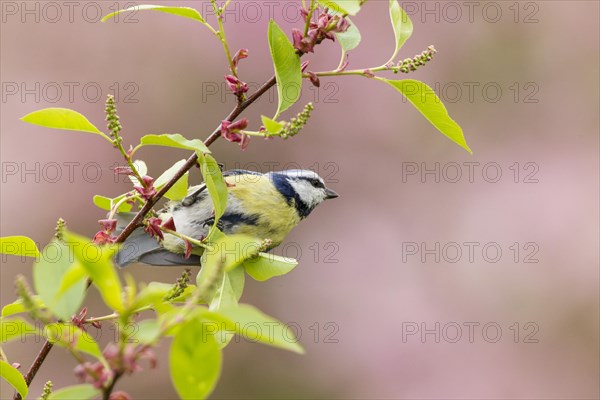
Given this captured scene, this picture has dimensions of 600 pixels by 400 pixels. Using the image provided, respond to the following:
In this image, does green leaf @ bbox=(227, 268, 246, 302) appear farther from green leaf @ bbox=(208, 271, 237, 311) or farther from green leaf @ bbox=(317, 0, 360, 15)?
green leaf @ bbox=(317, 0, 360, 15)

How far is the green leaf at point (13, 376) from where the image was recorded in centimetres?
98

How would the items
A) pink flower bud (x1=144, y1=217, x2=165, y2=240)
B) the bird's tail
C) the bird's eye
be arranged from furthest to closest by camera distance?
the bird's eye → the bird's tail → pink flower bud (x1=144, y1=217, x2=165, y2=240)

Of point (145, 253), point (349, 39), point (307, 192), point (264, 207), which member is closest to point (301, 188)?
point (307, 192)

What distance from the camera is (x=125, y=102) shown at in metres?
3.64

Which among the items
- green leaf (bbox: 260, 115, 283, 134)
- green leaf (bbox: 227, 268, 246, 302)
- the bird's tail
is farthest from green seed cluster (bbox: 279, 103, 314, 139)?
the bird's tail

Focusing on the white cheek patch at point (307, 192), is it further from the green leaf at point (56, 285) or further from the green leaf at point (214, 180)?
the green leaf at point (56, 285)

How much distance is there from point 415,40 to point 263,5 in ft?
2.76

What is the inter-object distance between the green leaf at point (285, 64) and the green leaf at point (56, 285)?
0.52 meters

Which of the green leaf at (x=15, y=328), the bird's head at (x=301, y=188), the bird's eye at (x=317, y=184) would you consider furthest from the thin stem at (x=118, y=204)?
the bird's eye at (x=317, y=184)

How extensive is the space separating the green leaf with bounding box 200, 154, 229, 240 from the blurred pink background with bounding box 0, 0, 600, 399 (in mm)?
2145

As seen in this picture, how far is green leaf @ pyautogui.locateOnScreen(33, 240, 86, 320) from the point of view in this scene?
2.46 feet

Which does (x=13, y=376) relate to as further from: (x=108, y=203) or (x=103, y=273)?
(x=108, y=203)

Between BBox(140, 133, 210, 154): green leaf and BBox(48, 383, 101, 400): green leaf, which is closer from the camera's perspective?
BBox(48, 383, 101, 400): green leaf

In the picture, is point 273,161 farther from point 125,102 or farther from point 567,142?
point 567,142
